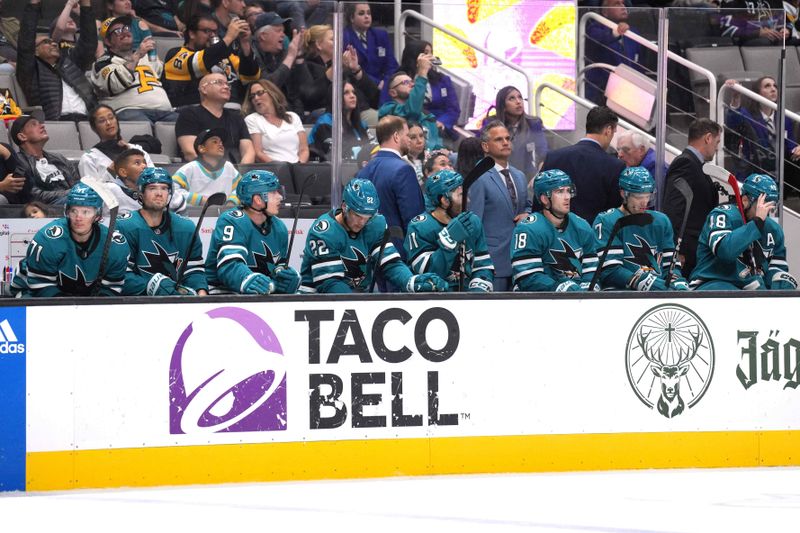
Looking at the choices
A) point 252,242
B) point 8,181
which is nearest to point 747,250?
point 252,242

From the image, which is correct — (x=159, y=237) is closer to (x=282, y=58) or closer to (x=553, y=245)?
(x=282, y=58)

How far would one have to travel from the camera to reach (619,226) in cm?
646

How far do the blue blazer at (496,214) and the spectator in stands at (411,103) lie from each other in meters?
0.37

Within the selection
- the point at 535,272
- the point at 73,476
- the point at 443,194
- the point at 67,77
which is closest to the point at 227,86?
the point at 67,77

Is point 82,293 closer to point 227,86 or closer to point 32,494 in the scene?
point 32,494

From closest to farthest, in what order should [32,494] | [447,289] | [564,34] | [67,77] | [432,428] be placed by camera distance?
[32,494], [432,428], [447,289], [67,77], [564,34]

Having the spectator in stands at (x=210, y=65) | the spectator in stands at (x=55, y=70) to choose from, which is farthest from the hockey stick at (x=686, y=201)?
the spectator in stands at (x=55, y=70)

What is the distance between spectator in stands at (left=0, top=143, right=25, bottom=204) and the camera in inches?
269

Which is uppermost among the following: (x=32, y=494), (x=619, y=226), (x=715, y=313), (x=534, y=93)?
(x=534, y=93)

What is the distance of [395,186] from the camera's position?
6.79 metres

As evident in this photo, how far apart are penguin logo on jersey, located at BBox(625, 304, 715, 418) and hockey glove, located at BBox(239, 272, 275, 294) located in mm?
1592

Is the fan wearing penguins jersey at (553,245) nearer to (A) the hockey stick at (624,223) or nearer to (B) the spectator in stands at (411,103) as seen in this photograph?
(A) the hockey stick at (624,223)

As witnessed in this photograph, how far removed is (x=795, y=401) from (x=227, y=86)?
3.22 metres

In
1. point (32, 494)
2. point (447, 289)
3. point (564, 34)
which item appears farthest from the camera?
point (564, 34)
